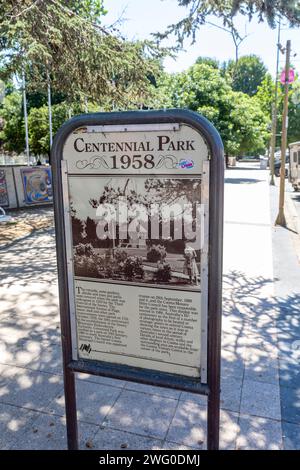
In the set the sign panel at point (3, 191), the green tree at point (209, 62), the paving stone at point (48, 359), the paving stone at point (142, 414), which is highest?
the green tree at point (209, 62)

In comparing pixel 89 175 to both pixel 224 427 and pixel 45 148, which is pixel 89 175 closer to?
pixel 224 427

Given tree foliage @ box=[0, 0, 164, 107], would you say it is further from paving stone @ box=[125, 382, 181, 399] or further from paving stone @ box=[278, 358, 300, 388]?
paving stone @ box=[278, 358, 300, 388]

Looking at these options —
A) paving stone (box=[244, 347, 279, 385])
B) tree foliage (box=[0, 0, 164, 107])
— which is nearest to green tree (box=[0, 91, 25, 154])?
tree foliage (box=[0, 0, 164, 107])

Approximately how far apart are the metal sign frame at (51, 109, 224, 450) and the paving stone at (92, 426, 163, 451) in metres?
0.34

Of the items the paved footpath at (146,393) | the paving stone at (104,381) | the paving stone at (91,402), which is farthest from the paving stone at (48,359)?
the paving stone at (91,402)

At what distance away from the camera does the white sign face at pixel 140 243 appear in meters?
2.15

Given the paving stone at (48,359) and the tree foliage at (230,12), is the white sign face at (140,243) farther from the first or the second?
the tree foliage at (230,12)

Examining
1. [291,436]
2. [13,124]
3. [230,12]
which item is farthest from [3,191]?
[13,124]

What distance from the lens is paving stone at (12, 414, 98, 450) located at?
2924 mm

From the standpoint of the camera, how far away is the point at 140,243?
2299mm

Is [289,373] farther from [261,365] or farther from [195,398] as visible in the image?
[195,398]

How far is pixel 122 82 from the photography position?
33.1 feet

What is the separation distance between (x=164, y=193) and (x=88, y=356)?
1.17m

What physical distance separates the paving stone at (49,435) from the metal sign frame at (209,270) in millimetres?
320
